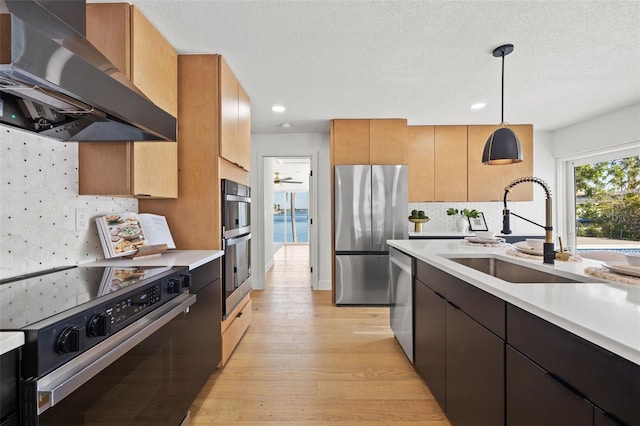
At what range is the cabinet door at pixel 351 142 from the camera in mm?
3852

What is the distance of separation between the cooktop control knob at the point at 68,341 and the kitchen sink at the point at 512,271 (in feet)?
5.90

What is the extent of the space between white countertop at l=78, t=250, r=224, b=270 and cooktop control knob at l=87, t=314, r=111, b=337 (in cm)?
67

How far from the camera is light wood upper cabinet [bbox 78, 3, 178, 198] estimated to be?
1.63 m

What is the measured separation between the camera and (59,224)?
159cm

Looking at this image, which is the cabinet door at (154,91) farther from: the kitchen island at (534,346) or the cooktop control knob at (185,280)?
the kitchen island at (534,346)

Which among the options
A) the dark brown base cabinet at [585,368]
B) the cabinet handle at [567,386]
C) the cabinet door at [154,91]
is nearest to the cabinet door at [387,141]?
the cabinet door at [154,91]

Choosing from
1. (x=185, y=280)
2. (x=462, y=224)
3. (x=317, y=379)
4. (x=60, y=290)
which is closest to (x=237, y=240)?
(x=185, y=280)

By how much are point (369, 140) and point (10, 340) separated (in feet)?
11.9

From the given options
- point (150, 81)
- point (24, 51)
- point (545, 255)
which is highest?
point (150, 81)

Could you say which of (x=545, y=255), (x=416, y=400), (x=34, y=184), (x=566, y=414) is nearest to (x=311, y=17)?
(x=34, y=184)

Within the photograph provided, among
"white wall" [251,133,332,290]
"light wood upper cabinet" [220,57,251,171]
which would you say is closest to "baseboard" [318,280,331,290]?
"white wall" [251,133,332,290]

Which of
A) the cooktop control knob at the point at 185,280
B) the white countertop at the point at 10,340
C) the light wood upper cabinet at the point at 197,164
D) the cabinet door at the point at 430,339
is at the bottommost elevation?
the cabinet door at the point at 430,339

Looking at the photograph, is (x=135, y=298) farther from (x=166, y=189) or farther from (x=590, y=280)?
(x=590, y=280)

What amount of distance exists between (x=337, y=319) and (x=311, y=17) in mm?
2712
